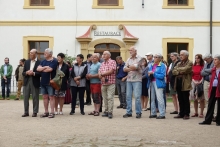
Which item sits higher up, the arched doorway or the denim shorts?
the arched doorway

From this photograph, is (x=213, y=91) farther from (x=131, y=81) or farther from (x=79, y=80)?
(x=79, y=80)

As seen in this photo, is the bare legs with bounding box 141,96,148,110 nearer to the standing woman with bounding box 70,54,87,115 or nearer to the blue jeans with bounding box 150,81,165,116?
the blue jeans with bounding box 150,81,165,116

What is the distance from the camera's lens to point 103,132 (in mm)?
9984

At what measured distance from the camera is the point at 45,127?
10852mm

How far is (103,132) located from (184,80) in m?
3.74

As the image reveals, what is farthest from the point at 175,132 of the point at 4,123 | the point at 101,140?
the point at 4,123

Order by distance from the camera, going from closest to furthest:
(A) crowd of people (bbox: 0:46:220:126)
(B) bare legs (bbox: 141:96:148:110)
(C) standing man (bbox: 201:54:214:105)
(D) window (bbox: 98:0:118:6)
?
(C) standing man (bbox: 201:54:214:105)
(A) crowd of people (bbox: 0:46:220:126)
(B) bare legs (bbox: 141:96:148:110)
(D) window (bbox: 98:0:118:6)

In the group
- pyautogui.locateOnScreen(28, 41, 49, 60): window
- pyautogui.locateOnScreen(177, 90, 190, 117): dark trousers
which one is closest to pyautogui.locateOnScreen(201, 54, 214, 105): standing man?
pyautogui.locateOnScreen(177, 90, 190, 117): dark trousers

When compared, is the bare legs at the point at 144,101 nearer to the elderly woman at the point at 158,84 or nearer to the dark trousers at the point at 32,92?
the elderly woman at the point at 158,84

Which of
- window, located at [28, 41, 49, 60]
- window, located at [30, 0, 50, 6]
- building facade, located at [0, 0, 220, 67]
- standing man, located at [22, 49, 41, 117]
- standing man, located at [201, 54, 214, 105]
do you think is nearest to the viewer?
standing man, located at [201, 54, 214, 105]

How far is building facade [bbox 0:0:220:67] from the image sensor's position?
23625 mm

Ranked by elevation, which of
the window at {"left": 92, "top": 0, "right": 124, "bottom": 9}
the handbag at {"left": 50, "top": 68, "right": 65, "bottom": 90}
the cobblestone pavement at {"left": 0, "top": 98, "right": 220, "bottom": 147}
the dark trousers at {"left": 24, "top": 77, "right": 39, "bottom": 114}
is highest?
the window at {"left": 92, "top": 0, "right": 124, "bottom": 9}

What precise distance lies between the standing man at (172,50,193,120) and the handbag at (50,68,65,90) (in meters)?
3.18

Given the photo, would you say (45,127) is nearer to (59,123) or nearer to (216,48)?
(59,123)
